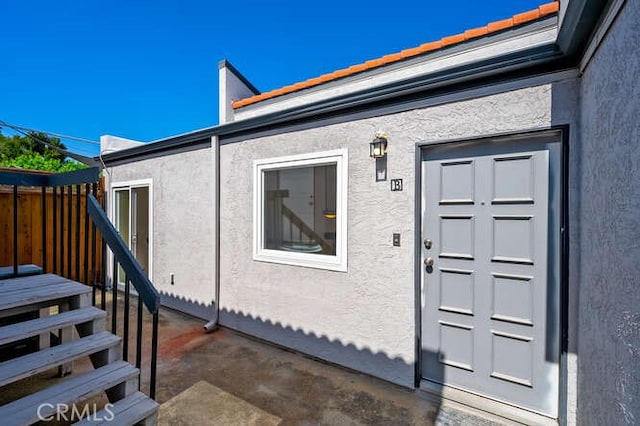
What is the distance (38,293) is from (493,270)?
3.78m

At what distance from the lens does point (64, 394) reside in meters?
1.78

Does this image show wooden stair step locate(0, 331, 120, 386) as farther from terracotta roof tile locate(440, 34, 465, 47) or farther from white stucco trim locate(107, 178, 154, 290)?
terracotta roof tile locate(440, 34, 465, 47)

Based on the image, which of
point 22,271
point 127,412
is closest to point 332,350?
point 127,412

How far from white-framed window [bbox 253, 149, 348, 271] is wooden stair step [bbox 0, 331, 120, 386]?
207 centimetres

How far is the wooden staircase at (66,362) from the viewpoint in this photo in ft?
5.58

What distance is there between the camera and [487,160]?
8.63 ft

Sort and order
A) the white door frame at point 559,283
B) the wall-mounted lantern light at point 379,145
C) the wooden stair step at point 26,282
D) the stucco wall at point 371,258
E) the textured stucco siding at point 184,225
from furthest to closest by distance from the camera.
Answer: the textured stucco siding at point 184,225, the wall-mounted lantern light at point 379,145, the stucco wall at point 371,258, the wooden stair step at point 26,282, the white door frame at point 559,283

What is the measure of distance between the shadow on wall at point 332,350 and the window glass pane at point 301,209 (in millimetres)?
1045

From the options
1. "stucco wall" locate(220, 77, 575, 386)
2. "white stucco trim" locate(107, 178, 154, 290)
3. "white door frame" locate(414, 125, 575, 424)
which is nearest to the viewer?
"white door frame" locate(414, 125, 575, 424)

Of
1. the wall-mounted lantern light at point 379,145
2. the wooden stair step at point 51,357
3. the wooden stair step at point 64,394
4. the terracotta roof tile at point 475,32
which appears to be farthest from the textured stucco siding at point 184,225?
the terracotta roof tile at point 475,32

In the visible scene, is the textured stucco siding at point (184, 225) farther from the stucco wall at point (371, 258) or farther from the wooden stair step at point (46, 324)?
the wooden stair step at point (46, 324)

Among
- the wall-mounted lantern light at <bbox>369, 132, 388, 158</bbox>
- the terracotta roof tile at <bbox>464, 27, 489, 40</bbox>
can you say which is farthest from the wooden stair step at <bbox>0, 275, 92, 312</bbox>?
the terracotta roof tile at <bbox>464, 27, 489, 40</bbox>

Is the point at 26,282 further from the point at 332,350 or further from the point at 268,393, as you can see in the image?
the point at 332,350

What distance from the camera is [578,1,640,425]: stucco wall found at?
125cm
